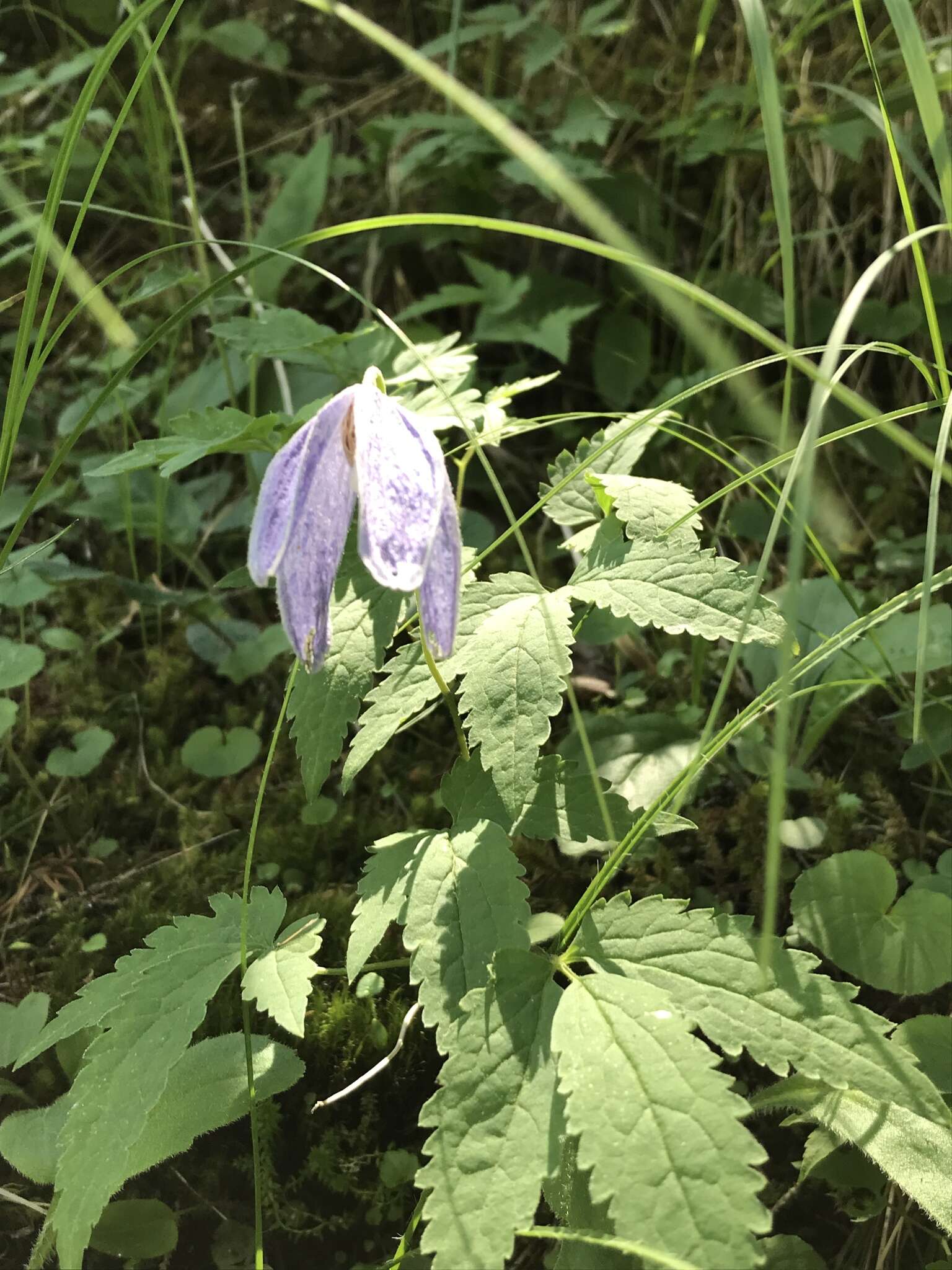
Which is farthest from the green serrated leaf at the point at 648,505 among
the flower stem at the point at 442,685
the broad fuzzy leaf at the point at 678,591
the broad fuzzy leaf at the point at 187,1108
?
the broad fuzzy leaf at the point at 187,1108

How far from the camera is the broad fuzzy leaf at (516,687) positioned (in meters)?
1.21

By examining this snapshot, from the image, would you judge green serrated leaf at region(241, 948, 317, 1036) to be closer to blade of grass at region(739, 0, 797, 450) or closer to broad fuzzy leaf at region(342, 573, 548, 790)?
broad fuzzy leaf at region(342, 573, 548, 790)

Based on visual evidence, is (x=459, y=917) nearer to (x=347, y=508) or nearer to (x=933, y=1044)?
(x=347, y=508)

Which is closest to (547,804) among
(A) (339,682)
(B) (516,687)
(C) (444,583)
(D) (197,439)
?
(B) (516,687)

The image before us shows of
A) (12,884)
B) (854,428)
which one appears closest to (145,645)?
(12,884)

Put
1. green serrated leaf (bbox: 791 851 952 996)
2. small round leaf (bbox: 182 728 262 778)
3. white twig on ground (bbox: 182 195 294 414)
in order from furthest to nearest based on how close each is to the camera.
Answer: white twig on ground (bbox: 182 195 294 414), small round leaf (bbox: 182 728 262 778), green serrated leaf (bbox: 791 851 952 996)

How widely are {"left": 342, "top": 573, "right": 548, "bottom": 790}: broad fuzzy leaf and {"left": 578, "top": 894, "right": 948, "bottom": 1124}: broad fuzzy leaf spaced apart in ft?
1.28

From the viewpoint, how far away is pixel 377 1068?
1450 millimetres

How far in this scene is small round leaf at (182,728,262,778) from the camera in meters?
2.07

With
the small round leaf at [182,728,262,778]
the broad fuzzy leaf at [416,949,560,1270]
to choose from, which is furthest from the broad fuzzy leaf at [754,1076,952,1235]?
the small round leaf at [182,728,262,778]

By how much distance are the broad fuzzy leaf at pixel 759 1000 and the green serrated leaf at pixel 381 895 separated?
0.85ft

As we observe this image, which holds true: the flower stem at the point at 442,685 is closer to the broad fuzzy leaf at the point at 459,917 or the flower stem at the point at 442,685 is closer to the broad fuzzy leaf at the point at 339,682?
the broad fuzzy leaf at the point at 339,682

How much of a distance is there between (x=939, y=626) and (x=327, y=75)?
2.88 m

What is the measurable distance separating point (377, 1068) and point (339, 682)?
0.59m
